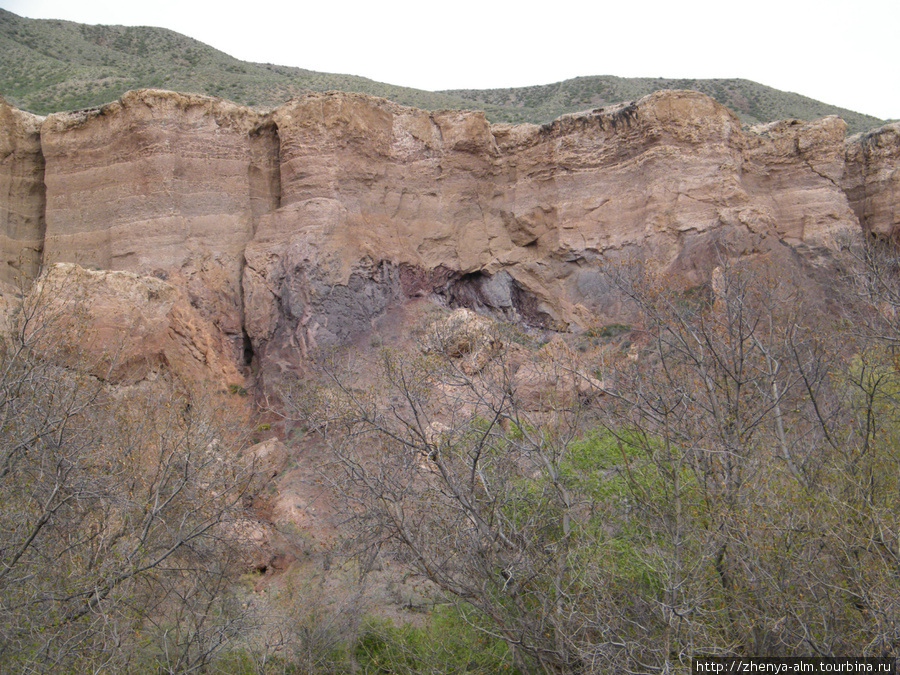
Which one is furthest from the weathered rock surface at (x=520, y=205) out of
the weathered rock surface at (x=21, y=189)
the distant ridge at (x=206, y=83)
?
the distant ridge at (x=206, y=83)

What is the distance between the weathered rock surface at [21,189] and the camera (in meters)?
24.5

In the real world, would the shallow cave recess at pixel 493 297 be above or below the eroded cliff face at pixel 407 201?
below

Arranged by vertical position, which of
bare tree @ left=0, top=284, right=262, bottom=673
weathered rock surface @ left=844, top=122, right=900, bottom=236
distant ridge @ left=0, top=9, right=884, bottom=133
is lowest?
bare tree @ left=0, top=284, right=262, bottom=673

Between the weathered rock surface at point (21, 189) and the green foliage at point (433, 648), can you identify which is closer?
the green foliage at point (433, 648)

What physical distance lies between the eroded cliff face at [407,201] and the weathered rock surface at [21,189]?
0.06 m

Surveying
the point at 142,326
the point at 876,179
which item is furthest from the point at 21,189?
the point at 876,179

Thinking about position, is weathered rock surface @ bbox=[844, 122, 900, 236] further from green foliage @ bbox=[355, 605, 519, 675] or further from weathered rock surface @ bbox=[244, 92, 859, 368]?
green foliage @ bbox=[355, 605, 519, 675]

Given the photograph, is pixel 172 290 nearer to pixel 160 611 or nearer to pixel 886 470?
pixel 160 611

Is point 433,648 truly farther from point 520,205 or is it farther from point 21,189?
point 21,189

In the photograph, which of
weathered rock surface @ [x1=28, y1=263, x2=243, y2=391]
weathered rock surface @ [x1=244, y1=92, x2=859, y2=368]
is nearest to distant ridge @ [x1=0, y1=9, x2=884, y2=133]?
weathered rock surface @ [x1=244, y1=92, x2=859, y2=368]

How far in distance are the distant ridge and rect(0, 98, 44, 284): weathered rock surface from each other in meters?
8.49

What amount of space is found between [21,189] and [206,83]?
1683cm

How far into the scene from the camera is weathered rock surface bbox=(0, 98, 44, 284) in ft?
80.4

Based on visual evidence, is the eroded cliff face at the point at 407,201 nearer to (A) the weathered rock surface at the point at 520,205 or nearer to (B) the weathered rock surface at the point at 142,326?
(A) the weathered rock surface at the point at 520,205
